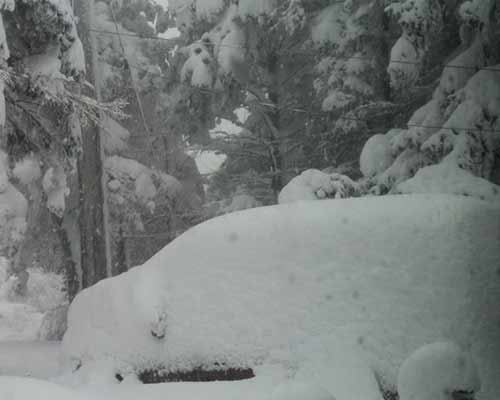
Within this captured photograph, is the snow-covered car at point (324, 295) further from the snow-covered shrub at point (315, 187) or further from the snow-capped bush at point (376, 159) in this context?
the snow-capped bush at point (376, 159)

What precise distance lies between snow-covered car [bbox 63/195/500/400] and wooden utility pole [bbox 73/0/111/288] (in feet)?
22.6

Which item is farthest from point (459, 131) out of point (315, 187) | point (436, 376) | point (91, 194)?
point (436, 376)

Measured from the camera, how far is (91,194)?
12.7m

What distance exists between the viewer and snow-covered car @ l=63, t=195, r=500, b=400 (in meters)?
5.36

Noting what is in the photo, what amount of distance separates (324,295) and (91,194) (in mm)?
8102

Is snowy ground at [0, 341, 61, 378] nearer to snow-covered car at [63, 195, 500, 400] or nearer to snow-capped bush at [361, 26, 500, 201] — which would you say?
snow-covered car at [63, 195, 500, 400]

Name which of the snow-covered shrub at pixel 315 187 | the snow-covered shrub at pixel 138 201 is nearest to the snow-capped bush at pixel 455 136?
the snow-covered shrub at pixel 315 187

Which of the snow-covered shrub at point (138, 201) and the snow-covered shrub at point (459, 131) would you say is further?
the snow-covered shrub at point (138, 201)

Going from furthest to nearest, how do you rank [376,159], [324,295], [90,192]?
[90,192], [376,159], [324,295]

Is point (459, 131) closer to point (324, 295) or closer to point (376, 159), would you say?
point (376, 159)

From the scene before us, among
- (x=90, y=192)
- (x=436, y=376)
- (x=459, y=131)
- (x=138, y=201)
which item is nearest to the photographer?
(x=436, y=376)

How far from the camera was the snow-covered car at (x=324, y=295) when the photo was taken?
5.36 metres

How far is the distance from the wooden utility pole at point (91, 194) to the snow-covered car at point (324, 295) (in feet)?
22.6

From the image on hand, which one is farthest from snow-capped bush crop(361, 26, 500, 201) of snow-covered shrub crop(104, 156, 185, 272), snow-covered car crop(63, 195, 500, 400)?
snow-covered shrub crop(104, 156, 185, 272)
